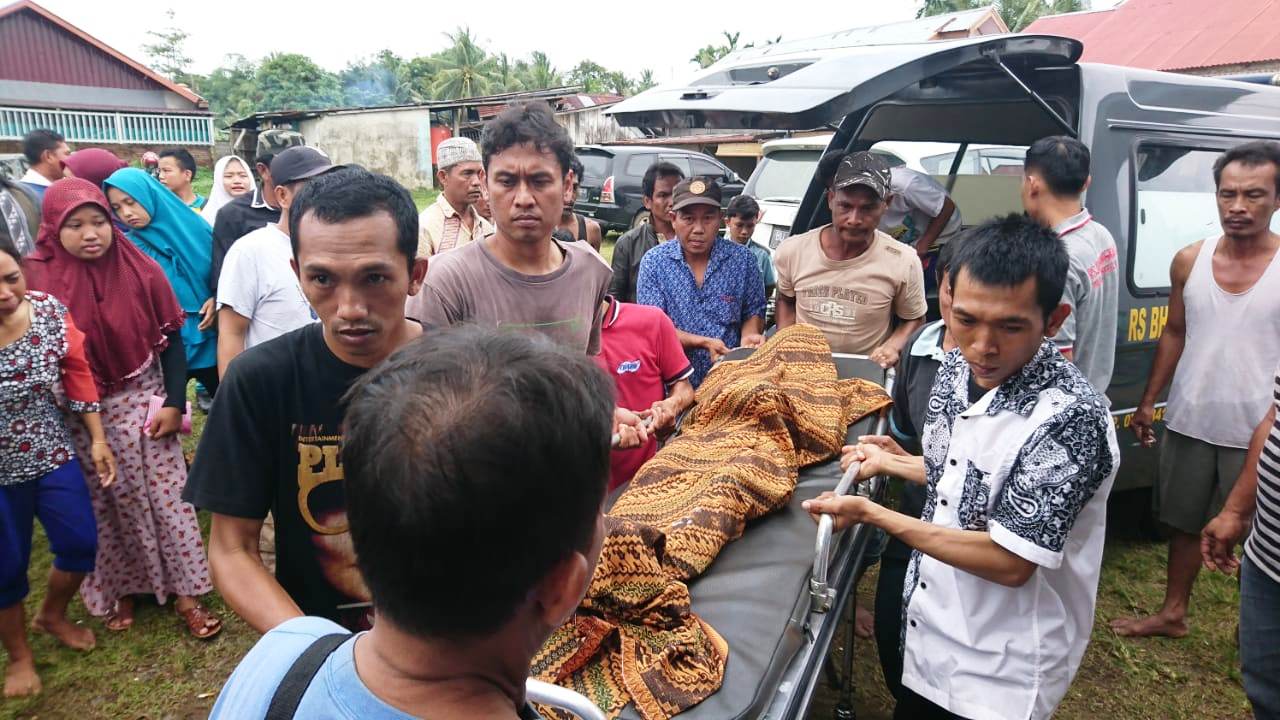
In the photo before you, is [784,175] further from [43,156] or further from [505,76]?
[505,76]

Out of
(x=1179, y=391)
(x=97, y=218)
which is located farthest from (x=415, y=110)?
(x=1179, y=391)

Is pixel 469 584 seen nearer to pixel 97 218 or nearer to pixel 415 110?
pixel 97 218

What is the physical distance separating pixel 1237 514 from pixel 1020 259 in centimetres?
131

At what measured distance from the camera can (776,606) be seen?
182cm

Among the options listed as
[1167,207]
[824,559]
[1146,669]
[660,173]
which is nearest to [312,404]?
[824,559]

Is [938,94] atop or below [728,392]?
atop

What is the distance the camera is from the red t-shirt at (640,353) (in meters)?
2.88

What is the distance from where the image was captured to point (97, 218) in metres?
3.14

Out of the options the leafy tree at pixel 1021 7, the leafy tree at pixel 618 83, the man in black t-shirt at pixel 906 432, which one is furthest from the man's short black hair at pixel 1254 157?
the leafy tree at pixel 618 83

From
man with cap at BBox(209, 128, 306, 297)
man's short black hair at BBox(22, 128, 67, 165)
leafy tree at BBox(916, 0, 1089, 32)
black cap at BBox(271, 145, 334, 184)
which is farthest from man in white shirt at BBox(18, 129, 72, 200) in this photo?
leafy tree at BBox(916, 0, 1089, 32)

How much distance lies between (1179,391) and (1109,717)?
1.37 metres

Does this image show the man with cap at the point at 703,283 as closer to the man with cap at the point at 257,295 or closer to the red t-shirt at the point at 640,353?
the red t-shirt at the point at 640,353

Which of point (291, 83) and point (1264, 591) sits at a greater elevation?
point (291, 83)

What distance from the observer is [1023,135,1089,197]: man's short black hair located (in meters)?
3.00
